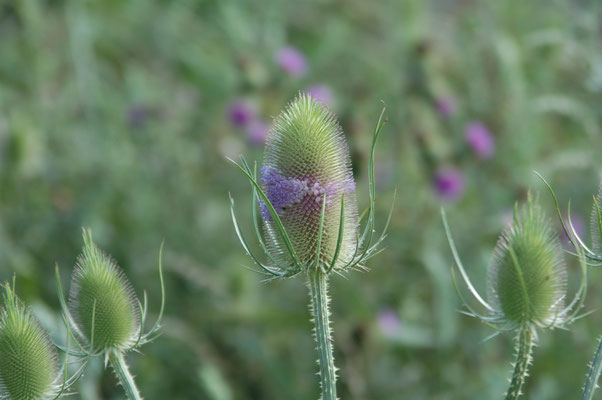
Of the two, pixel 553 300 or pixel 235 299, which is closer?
pixel 553 300

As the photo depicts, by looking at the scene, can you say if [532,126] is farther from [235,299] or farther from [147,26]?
[147,26]

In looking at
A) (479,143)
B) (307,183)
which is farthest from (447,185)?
(307,183)

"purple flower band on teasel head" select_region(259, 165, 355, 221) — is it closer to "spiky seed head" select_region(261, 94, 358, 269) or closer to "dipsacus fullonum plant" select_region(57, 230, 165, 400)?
"spiky seed head" select_region(261, 94, 358, 269)

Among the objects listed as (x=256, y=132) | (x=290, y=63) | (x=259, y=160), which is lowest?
(x=259, y=160)

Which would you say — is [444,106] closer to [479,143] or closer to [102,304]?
[479,143]

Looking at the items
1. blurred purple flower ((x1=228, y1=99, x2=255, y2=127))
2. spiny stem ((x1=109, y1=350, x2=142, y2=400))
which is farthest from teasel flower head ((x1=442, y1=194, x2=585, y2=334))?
blurred purple flower ((x1=228, y1=99, x2=255, y2=127))

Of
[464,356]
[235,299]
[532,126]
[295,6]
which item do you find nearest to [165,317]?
[235,299]
